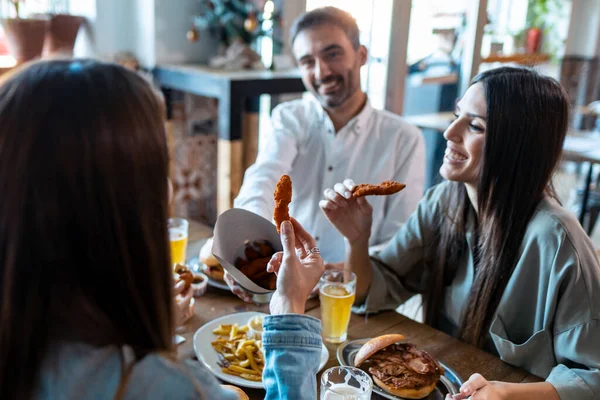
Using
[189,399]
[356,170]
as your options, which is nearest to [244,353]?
[189,399]

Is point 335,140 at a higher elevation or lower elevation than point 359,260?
higher

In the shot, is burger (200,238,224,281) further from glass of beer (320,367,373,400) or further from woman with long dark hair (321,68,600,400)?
glass of beer (320,367,373,400)

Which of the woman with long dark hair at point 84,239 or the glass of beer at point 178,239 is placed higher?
the woman with long dark hair at point 84,239

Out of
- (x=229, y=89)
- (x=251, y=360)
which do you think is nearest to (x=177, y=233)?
(x=251, y=360)

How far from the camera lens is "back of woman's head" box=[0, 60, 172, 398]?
2.00 ft

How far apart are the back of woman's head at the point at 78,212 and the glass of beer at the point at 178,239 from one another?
915 millimetres

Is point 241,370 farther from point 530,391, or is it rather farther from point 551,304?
point 551,304

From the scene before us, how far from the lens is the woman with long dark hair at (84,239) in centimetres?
61

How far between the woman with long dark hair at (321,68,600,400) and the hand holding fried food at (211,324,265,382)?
0.35 meters

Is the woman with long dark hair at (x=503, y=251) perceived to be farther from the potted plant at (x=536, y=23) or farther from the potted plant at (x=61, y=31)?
the potted plant at (x=536, y=23)

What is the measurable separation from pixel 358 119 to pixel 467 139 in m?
0.79

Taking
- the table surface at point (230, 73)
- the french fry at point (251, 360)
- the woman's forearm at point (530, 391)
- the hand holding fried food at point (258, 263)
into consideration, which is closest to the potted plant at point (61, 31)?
the table surface at point (230, 73)

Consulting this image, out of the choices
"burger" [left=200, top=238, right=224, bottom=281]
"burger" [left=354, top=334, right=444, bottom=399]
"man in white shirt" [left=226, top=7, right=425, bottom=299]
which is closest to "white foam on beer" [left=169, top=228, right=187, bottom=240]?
"burger" [left=200, top=238, right=224, bottom=281]

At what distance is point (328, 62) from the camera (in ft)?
6.95
